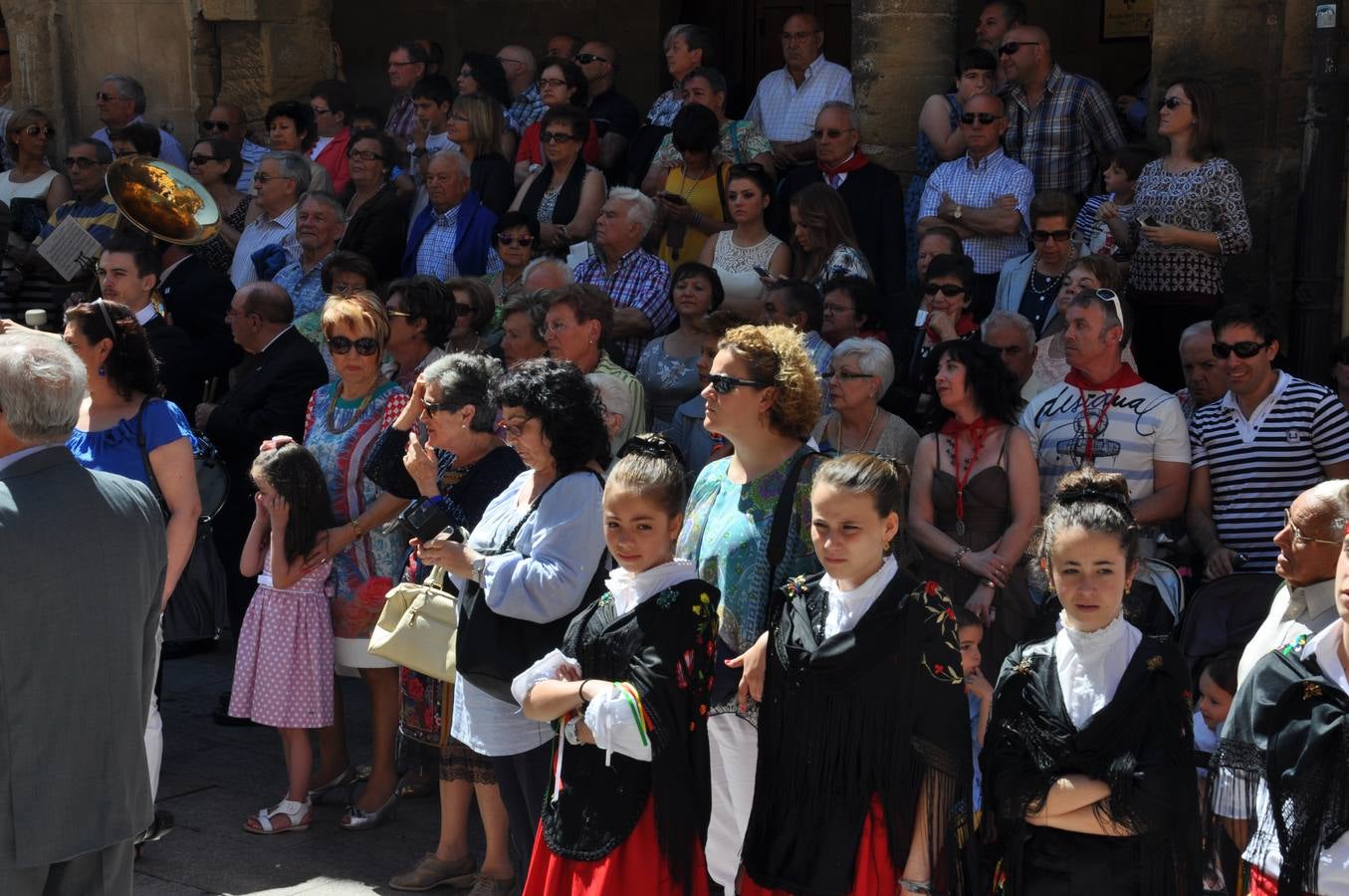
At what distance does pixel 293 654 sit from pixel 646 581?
2.19 metres

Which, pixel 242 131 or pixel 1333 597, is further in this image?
pixel 242 131

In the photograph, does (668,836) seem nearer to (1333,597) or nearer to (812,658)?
(812,658)

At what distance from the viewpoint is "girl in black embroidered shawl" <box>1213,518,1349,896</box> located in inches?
131

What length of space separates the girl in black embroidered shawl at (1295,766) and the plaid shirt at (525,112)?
6.95 metres

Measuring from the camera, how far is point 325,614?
5.75 m

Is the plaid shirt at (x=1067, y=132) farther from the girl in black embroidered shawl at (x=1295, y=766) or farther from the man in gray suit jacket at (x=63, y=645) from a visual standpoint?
the man in gray suit jacket at (x=63, y=645)

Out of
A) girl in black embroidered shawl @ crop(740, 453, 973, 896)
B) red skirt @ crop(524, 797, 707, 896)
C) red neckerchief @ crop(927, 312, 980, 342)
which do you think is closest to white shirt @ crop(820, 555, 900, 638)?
girl in black embroidered shawl @ crop(740, 453, 973, 896)

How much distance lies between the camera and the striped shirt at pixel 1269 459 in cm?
549

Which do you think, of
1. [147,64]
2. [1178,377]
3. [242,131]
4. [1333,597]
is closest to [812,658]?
[1333,597]

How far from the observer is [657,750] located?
382 centimetres

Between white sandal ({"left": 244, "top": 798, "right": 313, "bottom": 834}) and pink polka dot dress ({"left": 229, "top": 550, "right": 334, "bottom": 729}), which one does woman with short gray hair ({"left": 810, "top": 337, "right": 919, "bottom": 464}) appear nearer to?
pink polka dot dress ({"left": 229, "top": 550, "right": 334, "bottom": 729})

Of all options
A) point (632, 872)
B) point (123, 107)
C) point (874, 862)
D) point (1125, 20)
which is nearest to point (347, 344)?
point (632, 872)

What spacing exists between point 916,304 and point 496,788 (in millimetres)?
2825

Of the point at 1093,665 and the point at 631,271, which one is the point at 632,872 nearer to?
the point at 1093,665
